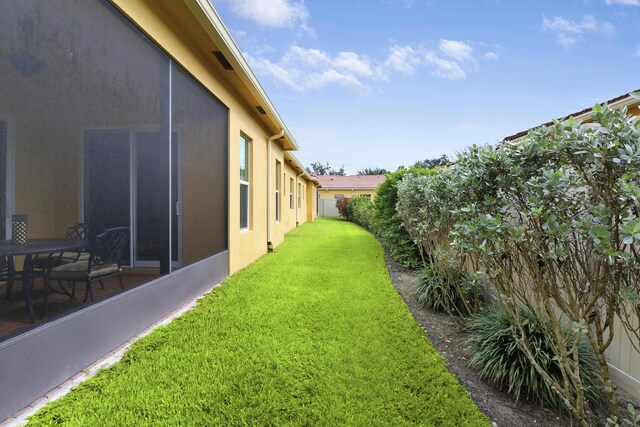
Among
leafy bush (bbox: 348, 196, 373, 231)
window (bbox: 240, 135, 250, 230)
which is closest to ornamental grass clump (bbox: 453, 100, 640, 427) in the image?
window (bbox: 240, 135, 250, 230)

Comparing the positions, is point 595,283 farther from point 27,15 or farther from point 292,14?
point 292,14

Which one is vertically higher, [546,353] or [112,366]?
[546,353]

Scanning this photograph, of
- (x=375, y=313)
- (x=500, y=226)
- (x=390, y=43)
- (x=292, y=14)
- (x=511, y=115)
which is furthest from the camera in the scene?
(x=511, y=115)

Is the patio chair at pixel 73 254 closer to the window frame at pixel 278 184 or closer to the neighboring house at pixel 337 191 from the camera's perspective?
the window frame at pixel 278 184

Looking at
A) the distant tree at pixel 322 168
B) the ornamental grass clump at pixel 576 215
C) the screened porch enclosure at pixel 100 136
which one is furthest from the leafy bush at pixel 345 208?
the distant tree at pixel 322 168

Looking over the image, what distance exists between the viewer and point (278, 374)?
2465 mm

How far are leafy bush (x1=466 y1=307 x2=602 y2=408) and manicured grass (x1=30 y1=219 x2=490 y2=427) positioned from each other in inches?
15.3

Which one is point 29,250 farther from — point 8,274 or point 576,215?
point 576,215

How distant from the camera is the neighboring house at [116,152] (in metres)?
2.03

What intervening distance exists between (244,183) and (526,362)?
586 cm

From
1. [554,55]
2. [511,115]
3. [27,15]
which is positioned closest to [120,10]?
[27,15]

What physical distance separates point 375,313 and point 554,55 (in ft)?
31.0

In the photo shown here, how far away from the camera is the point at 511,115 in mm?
13562

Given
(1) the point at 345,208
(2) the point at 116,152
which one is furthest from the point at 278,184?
(1) the point at 345,208
